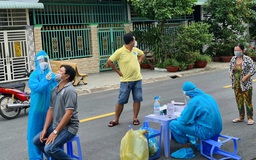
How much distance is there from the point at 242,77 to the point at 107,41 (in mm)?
11426

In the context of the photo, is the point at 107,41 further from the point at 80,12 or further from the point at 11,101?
the point at 11,101

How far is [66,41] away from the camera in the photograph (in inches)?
620

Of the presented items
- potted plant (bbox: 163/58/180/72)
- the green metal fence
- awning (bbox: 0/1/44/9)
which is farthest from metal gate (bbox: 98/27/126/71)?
awning (bbox: 0/1/44/9)

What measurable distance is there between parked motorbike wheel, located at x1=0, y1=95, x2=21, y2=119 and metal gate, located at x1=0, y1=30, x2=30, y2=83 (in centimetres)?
580

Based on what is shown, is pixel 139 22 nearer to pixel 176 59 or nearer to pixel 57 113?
pixel 176 59

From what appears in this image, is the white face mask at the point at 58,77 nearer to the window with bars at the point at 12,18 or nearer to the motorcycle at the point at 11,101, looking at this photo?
the motorcycle at the point at 11,101

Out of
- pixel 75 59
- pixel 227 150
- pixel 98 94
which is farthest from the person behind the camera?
pixel 75 59

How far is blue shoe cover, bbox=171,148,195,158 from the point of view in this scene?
5.10 meters

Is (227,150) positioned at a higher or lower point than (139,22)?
lower

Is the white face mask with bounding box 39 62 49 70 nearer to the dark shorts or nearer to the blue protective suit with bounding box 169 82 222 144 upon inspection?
the blue protective suit with bounding box 169 82 222 144

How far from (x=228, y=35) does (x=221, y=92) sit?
9652mm

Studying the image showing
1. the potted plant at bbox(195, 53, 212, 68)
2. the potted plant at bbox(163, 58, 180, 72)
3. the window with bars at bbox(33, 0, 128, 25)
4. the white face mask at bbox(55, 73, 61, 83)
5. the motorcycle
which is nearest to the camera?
the white face mask at bbox(55, 73, 61, 83)

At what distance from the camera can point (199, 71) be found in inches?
639

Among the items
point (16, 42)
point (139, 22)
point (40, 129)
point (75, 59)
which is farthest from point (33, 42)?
point (40, 129)
